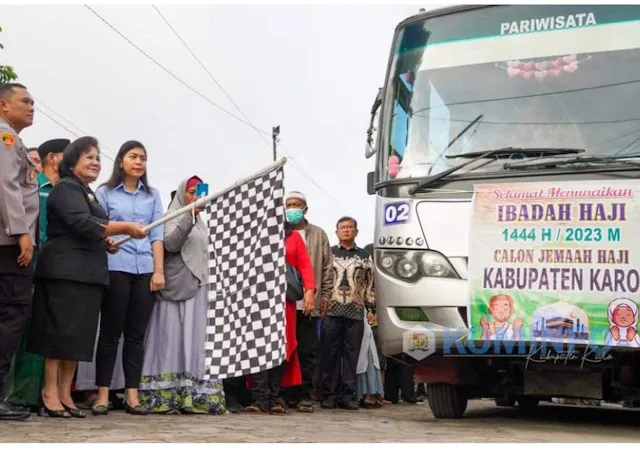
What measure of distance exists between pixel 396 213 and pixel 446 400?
1.64m

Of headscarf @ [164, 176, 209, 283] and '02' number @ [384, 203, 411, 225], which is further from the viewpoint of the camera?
headscarf @ [164, 176, 209, 283]

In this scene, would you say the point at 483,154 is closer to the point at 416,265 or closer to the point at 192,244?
the point at 416,265

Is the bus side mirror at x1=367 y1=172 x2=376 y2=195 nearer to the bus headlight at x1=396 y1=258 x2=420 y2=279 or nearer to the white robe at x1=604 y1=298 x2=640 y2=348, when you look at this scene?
the bus headlight at x1=396 y1=258 x2=420 y2=279

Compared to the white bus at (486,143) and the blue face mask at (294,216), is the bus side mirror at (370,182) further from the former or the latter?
the blue face mask at (294,216)

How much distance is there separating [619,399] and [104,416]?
3.76m

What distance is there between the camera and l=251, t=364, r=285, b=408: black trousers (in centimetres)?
837

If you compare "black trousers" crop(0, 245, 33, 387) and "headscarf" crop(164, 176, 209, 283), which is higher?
"headscarf" crop(164, 176, 209, 283)

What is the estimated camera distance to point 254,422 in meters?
7.14

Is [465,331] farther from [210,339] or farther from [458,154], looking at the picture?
[210,339]

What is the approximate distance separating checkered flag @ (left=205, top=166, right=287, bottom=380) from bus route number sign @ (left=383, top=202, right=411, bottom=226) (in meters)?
0.80

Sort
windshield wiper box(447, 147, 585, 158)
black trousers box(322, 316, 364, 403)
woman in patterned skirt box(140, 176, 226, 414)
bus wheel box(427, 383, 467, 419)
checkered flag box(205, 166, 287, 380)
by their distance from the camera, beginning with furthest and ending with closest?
black trousers box(322, 316, 364, 403) → woman in patterned skirt box(140, 176, 226, 414) → bus wheel box(427, 383, 467, 419) → windshield wiper box(447, 147, 585, 158) → checkered flag box(205, 166, 287, 380)

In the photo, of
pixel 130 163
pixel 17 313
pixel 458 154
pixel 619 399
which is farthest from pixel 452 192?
pixel 17 313

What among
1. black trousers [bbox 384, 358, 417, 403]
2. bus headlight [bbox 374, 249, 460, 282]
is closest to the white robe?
bus headlight [bbox 374, 249, 460, 282]

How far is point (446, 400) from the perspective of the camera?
24.8 feet
